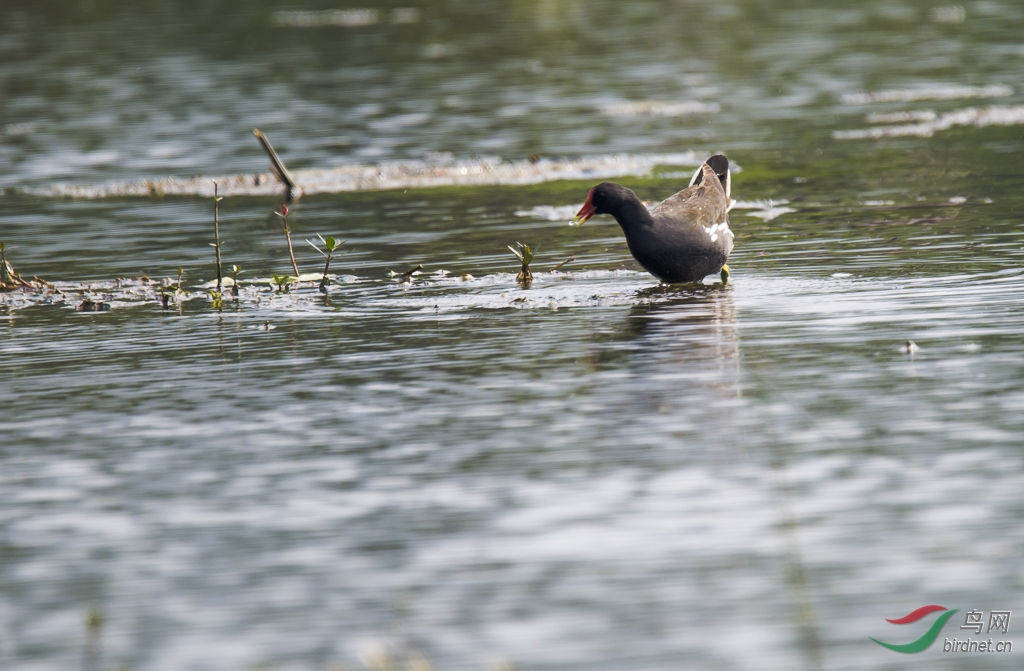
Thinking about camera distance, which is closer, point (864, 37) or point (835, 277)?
point (835, 277)

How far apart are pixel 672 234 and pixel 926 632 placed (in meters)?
7.53

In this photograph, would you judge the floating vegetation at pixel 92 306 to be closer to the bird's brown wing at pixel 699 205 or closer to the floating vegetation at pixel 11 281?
the floating vegetation at pixel 11 281

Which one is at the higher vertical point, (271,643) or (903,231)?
(903,231)

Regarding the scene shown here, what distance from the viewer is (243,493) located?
28.4 ft

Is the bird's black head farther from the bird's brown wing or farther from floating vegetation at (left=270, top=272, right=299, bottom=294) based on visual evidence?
floating vegetation at (left=270, top=272, right=299, bottom=294)

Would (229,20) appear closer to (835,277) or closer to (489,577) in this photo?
(835,277)

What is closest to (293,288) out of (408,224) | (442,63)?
(408,224)

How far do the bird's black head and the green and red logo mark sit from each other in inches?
292

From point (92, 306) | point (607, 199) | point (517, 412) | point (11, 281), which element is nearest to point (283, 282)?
point (92, 306)

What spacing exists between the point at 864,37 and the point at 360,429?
29.9 meters

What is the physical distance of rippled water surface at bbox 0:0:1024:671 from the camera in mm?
6848

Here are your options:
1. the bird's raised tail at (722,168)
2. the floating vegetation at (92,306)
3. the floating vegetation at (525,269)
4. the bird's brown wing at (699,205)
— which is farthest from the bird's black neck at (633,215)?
the floating vegetation at (92,306)

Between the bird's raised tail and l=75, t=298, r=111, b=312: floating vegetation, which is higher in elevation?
the bird's raised tail

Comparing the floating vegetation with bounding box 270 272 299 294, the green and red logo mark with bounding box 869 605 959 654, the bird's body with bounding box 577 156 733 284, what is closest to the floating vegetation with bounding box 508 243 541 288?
the bird's body with bounding box 577 156 733 284
